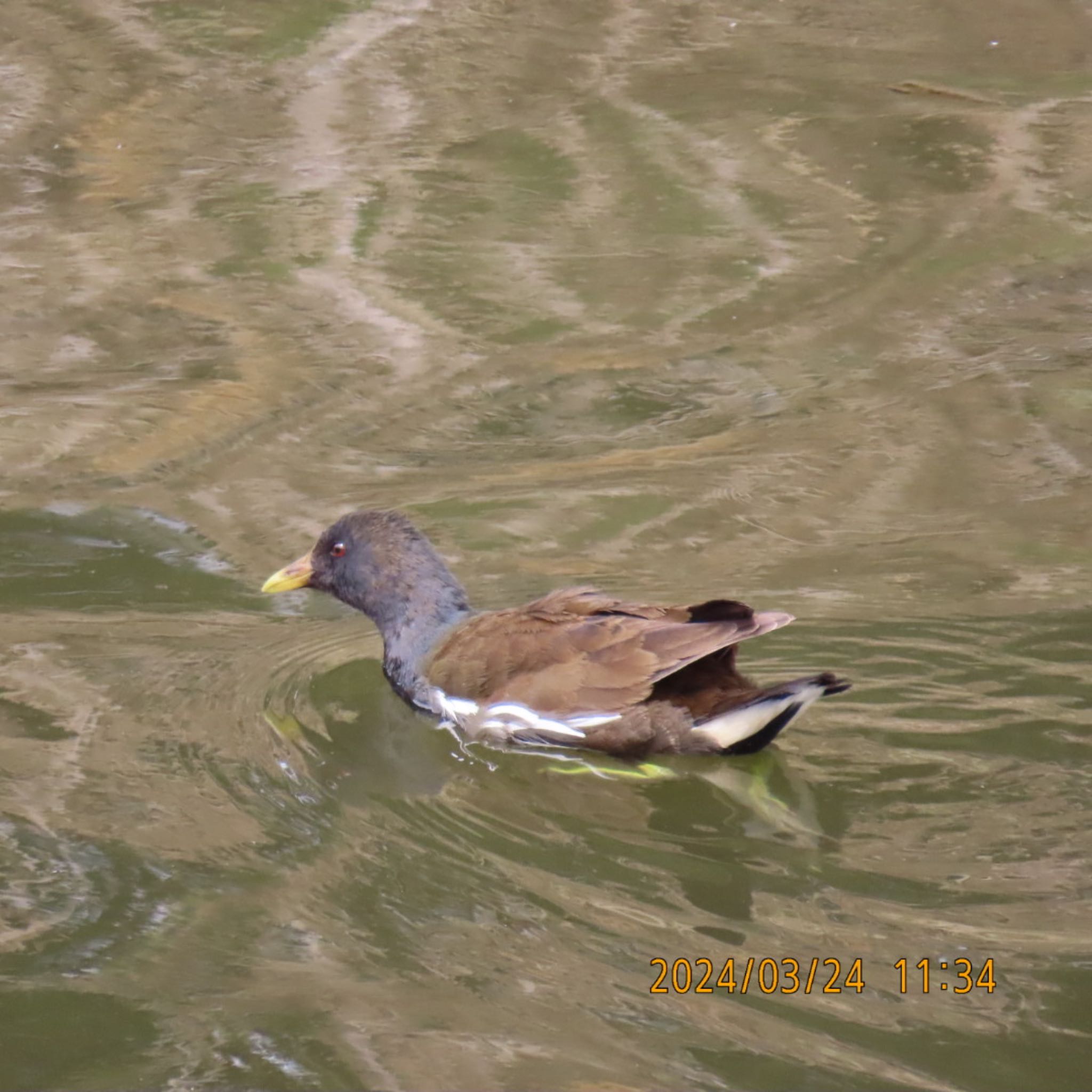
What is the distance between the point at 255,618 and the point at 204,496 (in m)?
0.94

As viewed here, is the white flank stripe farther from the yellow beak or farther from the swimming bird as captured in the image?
the yellow beak

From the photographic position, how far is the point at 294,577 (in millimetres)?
5840

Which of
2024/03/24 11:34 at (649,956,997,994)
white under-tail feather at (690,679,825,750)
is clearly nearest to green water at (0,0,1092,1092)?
2024/03/24 11:34 at (649,956,997,994)

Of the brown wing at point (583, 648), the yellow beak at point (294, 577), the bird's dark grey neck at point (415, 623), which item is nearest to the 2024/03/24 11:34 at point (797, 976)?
the brown wing at point (583, 648)

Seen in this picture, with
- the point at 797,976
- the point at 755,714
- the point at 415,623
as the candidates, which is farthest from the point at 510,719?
the point at 797,976

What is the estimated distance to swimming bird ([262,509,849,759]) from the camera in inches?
188

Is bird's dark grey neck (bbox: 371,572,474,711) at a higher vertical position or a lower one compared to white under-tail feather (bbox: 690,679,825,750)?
lower

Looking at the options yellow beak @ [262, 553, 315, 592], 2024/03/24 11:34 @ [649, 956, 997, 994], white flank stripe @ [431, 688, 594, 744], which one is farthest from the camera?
yellow beak @ [262, 553, 315, 592]

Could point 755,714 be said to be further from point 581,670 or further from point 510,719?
point 510,719

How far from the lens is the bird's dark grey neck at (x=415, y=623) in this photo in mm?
5520

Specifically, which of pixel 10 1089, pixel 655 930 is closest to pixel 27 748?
pixel 10 1089

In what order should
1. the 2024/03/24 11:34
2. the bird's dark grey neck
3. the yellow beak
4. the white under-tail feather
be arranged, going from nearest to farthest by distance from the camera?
the 2024/03/24 11:34 < the white under-tail feather < the bird's dark grey neck < the yellow beak

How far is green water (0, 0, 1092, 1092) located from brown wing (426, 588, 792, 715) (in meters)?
0.21

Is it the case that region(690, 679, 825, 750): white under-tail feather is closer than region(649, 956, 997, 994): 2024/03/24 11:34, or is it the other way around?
region(649, 956, 997, 994): 2024/03/24 11:34
